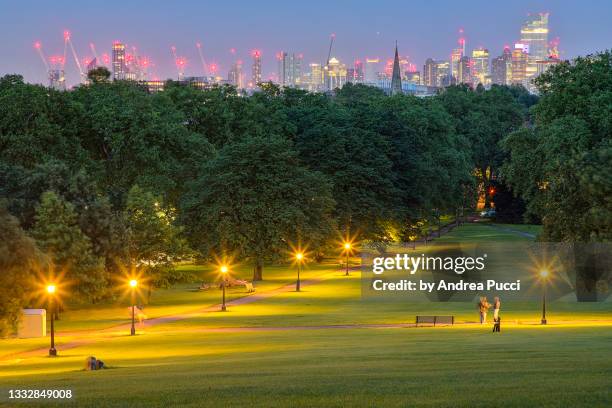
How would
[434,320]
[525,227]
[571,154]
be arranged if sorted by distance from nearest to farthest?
1. [434,320]
2. [571,154]
3. [525,227]

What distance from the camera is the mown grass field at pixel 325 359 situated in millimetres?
20031

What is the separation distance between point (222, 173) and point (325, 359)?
5246cm

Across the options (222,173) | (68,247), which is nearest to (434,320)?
(68,247)

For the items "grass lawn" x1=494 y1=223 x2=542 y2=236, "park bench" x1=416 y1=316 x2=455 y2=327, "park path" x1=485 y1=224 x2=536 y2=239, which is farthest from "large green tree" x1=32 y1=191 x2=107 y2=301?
"grass lawn" x1=494 y1=223 x2=542 y2=236

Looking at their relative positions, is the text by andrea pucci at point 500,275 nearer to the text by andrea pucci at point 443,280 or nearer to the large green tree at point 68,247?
the text by andrea pucci at point 443,280

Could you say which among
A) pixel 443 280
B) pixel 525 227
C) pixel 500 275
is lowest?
pixel 443 280

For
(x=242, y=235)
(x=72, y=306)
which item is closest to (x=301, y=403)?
(x=72, y=306)

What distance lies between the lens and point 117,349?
39.9m

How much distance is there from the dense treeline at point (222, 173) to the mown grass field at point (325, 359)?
16.5 feet

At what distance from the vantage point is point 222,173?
80.9m

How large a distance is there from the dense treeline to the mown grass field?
504 cm

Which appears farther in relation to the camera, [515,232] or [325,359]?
[515,232]

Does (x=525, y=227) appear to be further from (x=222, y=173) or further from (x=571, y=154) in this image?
(x=571, y=154)

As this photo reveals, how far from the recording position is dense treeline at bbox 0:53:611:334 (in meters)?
58.1
